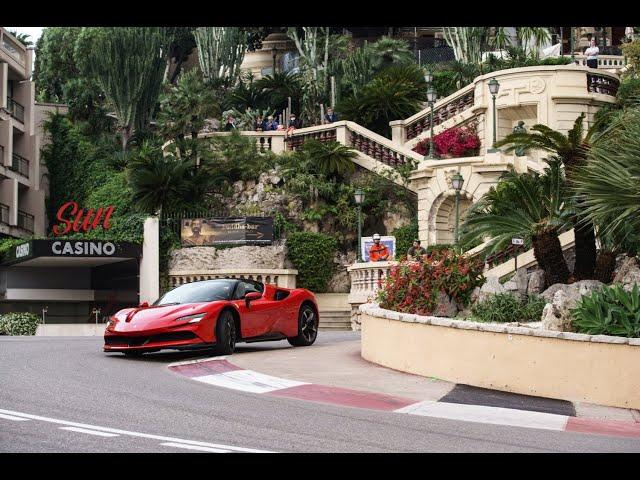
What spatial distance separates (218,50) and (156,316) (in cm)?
4686

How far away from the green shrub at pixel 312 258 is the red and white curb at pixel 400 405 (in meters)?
25.9

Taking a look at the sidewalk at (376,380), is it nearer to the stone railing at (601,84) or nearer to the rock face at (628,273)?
the rock face at (628,273)

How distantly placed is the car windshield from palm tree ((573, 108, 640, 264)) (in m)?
5.82

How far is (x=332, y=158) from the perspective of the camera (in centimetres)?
4353

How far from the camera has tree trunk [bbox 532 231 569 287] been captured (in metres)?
18.8

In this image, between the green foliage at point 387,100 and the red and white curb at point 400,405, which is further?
the green foliage at point 387,100

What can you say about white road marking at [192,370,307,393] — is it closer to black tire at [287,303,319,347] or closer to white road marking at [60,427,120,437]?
white road marking at [60,427,120,437]

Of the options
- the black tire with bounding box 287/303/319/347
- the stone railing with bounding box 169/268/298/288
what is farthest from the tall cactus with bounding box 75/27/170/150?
the black tire with bounding box 287/303/319/347

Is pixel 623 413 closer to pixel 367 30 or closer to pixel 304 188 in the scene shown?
pixel 304 188

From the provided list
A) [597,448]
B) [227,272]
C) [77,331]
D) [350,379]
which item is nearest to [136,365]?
[350,379]

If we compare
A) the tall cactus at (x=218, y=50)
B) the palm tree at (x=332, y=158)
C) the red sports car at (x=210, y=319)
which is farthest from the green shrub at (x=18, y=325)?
the tall cactus at (x=218, y=50)

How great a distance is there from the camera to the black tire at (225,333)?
17422 millimetres

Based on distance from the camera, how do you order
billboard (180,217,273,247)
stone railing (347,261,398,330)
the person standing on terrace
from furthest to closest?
the person standing on terrace < billboard (180,217,273,247) < stone railing (347,261,398,330)

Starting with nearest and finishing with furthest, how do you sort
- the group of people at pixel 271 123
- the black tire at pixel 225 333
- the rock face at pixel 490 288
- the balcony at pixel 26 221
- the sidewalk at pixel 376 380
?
the sidewalk at pixel 376 380 → the rock face at pixel 490 288 → the black tire at pixel 225 333 → the group of people at pixel 271 123 → the balcony at pixel 26 221
